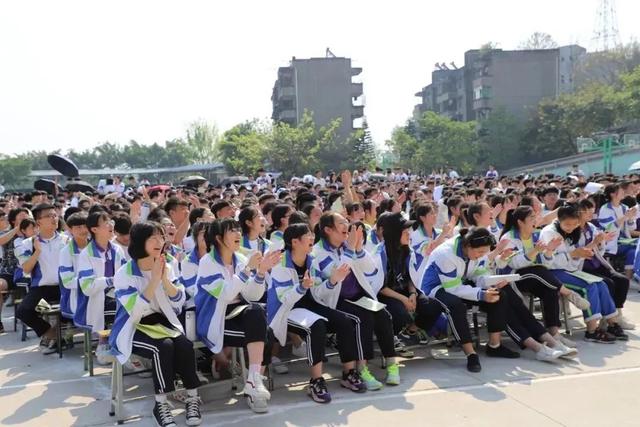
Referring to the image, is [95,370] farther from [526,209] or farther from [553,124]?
[553,124]

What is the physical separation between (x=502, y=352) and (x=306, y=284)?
6.66 feet

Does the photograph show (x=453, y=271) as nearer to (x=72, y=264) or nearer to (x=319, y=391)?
(x=319, y=391)

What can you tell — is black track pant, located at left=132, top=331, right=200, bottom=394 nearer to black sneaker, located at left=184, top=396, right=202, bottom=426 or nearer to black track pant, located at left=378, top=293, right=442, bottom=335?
black sneaker, located at left=184, top=396, right=202, bottom=426

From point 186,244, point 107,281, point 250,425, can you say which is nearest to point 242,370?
point 250,425

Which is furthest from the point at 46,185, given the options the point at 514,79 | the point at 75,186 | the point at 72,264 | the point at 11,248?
the point at 514,79

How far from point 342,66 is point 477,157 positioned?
66.4ft

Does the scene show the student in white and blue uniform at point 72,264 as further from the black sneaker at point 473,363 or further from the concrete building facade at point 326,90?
the concrete building facade at point 326,90

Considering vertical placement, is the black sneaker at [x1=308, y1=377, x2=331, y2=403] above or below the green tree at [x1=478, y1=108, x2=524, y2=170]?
below

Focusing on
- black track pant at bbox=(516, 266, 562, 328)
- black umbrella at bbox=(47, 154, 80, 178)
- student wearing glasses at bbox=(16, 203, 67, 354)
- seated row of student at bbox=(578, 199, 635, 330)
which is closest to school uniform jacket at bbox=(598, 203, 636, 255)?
seated row of student at bbox=(578, 199, 635, 330)

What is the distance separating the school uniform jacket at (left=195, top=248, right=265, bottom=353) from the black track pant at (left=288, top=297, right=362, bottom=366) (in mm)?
523

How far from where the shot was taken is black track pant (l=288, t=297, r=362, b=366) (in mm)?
4398

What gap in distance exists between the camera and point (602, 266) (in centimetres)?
613

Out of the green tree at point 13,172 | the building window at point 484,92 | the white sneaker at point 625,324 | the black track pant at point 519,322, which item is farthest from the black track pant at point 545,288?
the green tree at point 13,172

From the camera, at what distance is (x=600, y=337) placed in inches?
219
